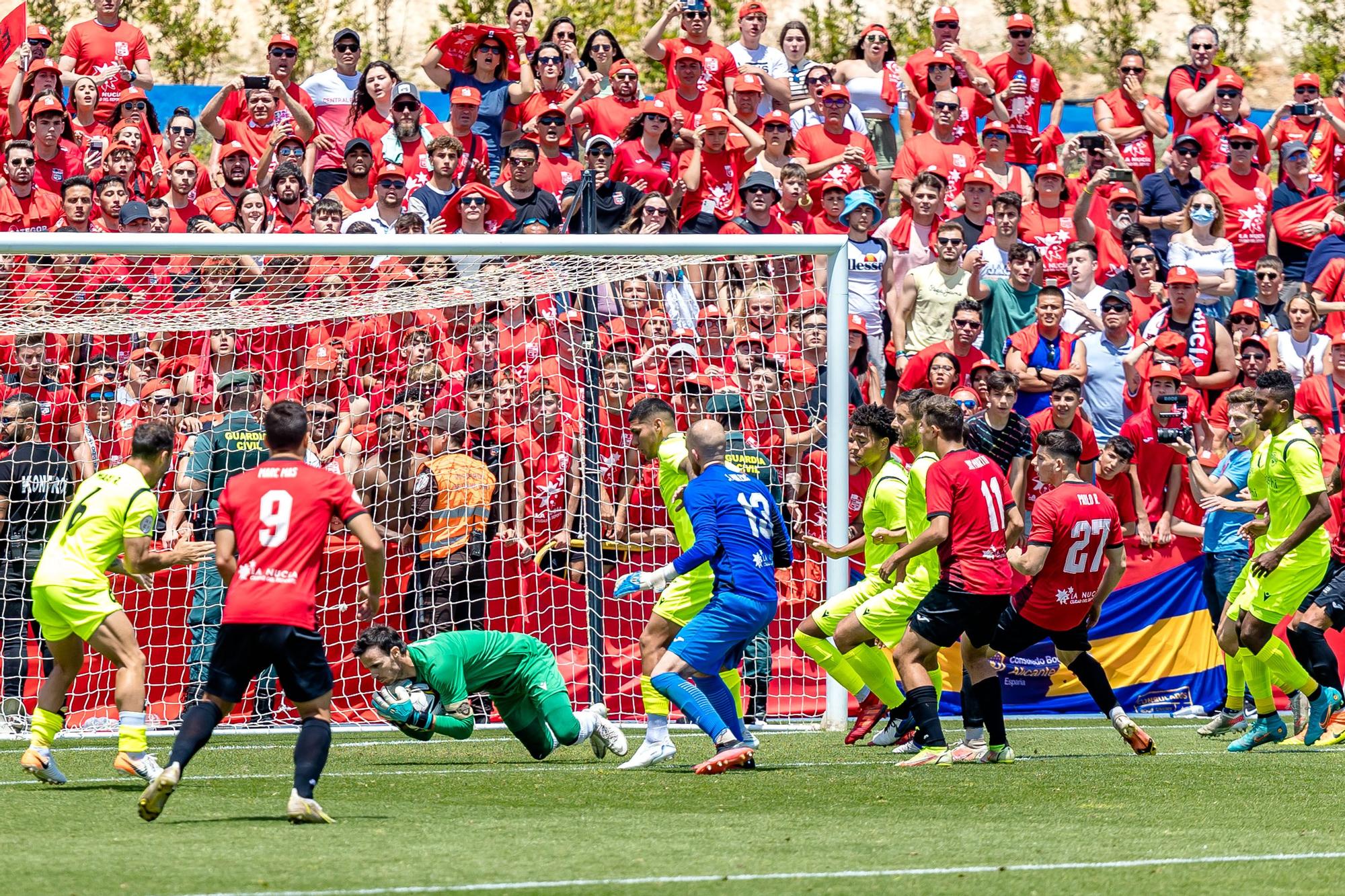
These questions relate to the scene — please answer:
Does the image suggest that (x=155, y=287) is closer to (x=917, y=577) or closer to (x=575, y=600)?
(x=575, y=600)

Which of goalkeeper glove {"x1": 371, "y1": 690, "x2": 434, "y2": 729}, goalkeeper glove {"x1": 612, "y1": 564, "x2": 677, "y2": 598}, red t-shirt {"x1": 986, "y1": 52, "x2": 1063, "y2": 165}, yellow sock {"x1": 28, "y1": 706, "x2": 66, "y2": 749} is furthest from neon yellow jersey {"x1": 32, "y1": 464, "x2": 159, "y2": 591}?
red t-shirt {"x1": 986, "y1": 52, "x2": 1063, "y2": 165}

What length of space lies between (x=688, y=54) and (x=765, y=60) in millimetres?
1159

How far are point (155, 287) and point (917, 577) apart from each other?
594 centimetres

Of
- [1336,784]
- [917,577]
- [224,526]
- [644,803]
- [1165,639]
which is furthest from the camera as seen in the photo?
[1165,639]

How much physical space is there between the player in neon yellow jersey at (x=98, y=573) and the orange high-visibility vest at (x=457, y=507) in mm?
3495

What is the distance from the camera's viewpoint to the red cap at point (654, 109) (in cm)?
1667

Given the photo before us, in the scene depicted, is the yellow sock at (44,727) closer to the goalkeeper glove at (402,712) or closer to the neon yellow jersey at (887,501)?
the goalkeeper glove at (402,712)

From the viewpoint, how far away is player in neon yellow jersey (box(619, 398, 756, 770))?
10702mm

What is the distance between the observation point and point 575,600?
13.2m

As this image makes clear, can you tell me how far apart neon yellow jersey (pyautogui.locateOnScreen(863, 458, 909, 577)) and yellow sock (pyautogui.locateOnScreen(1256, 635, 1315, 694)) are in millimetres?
2433

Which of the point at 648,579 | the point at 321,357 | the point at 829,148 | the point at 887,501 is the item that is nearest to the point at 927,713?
the point at 887,501

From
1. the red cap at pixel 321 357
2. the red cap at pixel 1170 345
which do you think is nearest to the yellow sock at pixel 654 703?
the red cap at pixel 321 357

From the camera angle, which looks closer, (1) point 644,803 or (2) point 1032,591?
(1) point 644,803

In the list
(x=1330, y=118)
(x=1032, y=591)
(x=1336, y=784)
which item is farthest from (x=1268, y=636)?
(x=1330, y=118)
